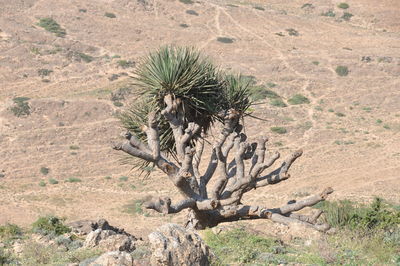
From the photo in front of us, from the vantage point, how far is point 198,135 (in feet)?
37.1

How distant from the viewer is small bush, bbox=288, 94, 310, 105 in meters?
33.0

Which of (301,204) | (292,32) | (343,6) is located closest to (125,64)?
(292,32)

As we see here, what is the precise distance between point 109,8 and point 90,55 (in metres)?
9.53

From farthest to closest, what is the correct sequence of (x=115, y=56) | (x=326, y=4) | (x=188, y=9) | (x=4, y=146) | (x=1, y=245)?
1. (x=326, y=4)
2. (x=188, y=9)
3. (x=115, y=56)
4. (x=4, y=146)
5. (x=1, y=245)

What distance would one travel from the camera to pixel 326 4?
186 feet

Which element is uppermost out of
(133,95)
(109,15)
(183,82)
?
(183,82)

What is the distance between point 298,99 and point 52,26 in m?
19.1

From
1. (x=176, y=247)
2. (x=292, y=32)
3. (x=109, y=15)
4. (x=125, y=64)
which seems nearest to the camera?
(x=176, y=247)

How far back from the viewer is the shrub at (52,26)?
39.5 meters

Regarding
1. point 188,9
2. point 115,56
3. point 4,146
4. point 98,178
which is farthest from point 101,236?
point 188,9

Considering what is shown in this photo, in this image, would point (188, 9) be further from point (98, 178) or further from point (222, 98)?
point (222, 98)

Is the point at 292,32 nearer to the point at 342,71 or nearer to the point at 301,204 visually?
the point at 342,71

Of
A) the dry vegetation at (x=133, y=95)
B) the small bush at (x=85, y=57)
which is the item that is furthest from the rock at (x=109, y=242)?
the small bush at (x=85, y=57)

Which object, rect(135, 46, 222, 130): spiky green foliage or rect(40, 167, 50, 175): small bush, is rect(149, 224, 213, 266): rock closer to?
rect(135, 46, 222, 130): spiky green foliage
